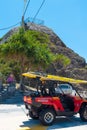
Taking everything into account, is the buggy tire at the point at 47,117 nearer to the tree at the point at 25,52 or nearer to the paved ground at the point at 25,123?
the paved ground at the point at 25,123

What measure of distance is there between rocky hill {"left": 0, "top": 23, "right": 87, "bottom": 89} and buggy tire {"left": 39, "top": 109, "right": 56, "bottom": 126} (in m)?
28.1

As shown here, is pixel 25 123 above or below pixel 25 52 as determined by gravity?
below

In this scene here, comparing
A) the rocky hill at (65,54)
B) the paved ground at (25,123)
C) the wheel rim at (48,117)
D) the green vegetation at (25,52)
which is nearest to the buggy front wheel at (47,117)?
the wheel rim at (48,117)

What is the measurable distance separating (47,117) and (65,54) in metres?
37.0

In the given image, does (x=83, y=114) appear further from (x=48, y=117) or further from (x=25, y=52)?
(x=25, y=52)

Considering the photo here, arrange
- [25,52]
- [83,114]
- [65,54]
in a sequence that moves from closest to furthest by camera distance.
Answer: [83,114] → [25,52] → [65,54]

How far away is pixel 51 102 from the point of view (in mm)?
10992

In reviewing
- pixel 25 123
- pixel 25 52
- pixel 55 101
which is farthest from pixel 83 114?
pixel 25 52

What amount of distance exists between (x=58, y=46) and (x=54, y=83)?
123 ft

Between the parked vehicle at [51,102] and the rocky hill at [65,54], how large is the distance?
27433mm

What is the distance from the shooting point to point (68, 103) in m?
11.5

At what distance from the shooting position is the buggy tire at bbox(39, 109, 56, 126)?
10.8 meters

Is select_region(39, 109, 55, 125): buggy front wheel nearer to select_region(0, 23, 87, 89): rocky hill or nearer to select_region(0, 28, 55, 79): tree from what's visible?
select_region(0, 28, 55, 79): tree

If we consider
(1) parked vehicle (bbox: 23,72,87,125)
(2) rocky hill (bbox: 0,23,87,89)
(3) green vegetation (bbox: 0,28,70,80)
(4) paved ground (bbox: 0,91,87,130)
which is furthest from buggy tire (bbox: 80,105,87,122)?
(2) rocky hill (bbox: 0,23,87,89)
